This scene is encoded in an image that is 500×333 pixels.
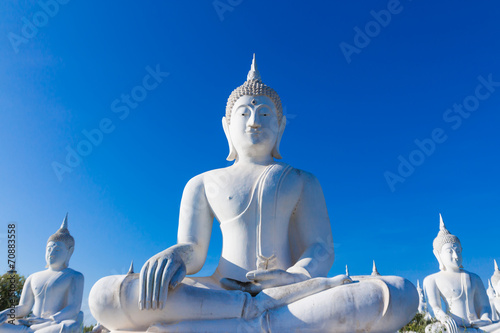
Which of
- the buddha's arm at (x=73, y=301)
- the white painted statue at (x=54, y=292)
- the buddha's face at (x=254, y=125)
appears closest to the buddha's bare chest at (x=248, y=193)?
the buddha's face at (x=254, y=125)

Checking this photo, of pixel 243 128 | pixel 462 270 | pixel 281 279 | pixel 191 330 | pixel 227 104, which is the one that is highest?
pixel 227 104

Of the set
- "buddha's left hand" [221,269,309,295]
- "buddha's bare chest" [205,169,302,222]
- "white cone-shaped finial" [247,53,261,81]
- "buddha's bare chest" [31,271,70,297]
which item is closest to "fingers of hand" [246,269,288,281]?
"buddha's left hand" [221,269,309,295]

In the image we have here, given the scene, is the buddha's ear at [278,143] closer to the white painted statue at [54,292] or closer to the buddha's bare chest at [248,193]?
the buddha's bare chest at [248,193]

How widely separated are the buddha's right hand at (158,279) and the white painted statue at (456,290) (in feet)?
20.3

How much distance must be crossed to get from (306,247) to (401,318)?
1686 mm

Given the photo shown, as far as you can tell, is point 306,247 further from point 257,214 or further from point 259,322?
point 259,322

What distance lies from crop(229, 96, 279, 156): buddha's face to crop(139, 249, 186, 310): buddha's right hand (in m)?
2.15

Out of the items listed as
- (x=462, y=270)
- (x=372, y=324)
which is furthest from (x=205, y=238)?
(x=462, y=270)

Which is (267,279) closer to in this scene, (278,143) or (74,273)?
(278,143)

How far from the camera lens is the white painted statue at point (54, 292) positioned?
7316 millimetres

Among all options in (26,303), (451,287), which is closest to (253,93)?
(451,287)

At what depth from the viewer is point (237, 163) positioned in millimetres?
5562

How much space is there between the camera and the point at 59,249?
8.05 meters

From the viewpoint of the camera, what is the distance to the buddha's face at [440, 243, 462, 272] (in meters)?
8.32
